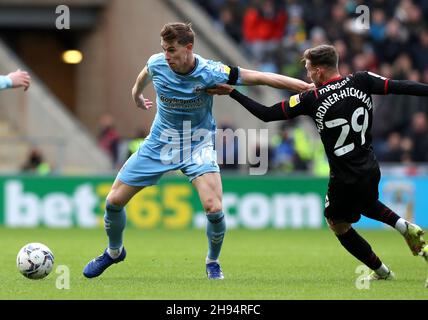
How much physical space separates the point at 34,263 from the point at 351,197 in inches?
113

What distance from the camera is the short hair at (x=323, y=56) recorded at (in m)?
9.21

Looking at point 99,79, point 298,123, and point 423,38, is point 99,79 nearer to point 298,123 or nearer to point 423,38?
point 298,123

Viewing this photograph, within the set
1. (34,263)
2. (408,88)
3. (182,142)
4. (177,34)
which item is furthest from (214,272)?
(408,88)

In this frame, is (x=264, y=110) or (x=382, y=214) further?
(x=382, y=214)

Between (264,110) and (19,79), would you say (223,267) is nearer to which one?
(264,110)

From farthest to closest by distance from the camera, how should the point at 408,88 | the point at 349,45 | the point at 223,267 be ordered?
the point at 349,45 → the point at 223,267 → the point at 408,88

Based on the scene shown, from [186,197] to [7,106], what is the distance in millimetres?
6002

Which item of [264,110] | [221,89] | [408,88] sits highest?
[221,89]

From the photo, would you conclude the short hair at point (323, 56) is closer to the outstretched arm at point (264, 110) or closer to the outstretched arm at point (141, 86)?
the outstretched arm at point (264, 110)

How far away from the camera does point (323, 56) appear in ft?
30.2

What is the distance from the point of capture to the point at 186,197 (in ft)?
63.6

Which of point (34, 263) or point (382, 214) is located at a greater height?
point (382, 214)

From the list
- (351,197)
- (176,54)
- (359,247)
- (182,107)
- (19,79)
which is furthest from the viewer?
(19,79)
